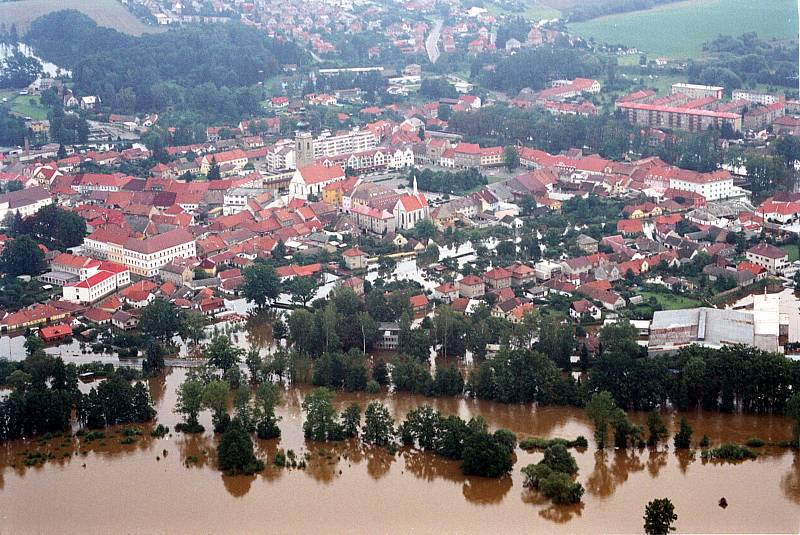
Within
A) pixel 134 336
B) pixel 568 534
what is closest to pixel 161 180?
pixel 134 336

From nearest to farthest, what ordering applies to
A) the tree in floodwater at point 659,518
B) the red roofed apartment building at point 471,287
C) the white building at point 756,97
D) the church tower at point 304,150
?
the tree in floodwater at point 659,518 → the red roofed apartment building at point 471,287 → the church tower at point 304,150 → the white building at point 756,97

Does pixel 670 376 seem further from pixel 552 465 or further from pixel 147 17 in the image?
pixel 147 17

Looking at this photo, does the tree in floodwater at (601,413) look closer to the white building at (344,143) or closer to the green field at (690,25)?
the white building at (344,143)

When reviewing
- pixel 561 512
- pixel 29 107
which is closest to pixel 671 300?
pixel 561 512

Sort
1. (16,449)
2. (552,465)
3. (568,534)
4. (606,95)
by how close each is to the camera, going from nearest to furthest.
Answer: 1. (568,534)
2. (552,465)
3. (16,449)
4. (606,95)

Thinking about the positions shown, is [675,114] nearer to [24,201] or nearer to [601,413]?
[24,201]

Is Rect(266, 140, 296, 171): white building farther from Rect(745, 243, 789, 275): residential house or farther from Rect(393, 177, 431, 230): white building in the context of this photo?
Rect(745, 243, 789, 275): residential house

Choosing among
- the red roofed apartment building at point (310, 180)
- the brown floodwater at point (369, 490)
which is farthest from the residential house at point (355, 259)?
the brown floodwater at point (369, 490)

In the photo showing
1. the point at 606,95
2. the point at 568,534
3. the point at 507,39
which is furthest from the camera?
the point at 507,39
